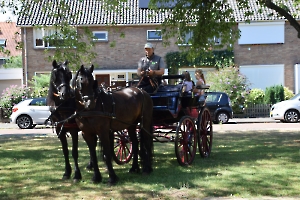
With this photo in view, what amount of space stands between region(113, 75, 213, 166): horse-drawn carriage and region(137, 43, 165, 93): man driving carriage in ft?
0.78

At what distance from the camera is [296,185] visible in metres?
8.09

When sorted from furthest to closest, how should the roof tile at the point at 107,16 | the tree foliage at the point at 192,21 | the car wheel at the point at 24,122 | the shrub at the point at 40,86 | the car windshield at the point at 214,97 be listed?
the roof tile at the point at 107,16 → the shrub at the point at 40,86 → the car windshield at the point at 214,97 → the car wheel at the point at 24,122 → the tree foliage at the point at 192,21

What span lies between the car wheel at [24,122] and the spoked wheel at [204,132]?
14.5 m

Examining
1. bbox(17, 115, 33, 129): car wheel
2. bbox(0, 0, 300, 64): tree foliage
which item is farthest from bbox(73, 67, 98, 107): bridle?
bbox(17, 115, 33, 129): car wheel

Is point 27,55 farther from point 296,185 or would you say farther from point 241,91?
point 296,185

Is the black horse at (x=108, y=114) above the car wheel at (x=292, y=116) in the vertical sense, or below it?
above

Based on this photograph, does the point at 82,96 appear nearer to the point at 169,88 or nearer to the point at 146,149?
the point at 146,149

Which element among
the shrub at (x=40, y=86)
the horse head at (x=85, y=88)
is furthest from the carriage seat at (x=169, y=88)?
the shrub at (x=40, y=86)

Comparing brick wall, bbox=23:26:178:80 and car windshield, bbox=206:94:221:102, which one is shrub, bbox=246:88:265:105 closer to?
car windshield, bbox=206:94:221:102

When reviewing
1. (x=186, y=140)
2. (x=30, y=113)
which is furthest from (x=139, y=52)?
(x=186, y=140)

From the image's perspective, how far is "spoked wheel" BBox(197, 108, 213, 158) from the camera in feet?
37.9

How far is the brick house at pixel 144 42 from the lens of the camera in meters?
35.4

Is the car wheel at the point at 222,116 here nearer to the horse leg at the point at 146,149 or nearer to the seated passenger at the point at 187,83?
the seated passenger at the point at 187,83

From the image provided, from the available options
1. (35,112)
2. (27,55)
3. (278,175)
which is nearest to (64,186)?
(278,175)
